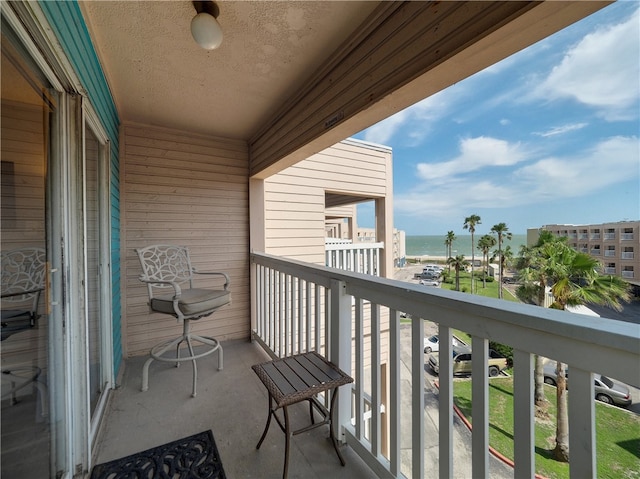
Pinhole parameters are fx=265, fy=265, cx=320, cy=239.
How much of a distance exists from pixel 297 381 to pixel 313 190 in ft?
11.4

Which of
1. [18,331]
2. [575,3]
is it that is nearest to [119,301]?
[18,331]

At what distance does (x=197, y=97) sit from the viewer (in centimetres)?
239

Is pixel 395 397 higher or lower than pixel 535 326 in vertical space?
lower

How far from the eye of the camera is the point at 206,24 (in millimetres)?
1426

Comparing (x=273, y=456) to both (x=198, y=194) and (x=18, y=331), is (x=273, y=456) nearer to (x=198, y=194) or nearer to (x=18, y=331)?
(x=18, y=331)

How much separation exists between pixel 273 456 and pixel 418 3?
2528 millimetres

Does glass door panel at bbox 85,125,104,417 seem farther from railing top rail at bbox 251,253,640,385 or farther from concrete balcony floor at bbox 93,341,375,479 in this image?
railing top rail at bbox 251,253,640,385

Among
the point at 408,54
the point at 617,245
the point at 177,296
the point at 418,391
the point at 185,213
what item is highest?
the point at 408,54

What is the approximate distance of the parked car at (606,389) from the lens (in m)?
0.73

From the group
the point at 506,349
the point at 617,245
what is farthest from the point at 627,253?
the point at 506,349

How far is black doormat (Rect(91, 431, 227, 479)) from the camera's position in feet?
4.80

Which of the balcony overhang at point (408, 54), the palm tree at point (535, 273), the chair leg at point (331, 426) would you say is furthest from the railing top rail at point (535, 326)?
the palm tree at point (535, 273)

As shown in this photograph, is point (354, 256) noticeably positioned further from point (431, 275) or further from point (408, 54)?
point (431, 275)

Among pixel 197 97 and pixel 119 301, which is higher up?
pixel 197 97
